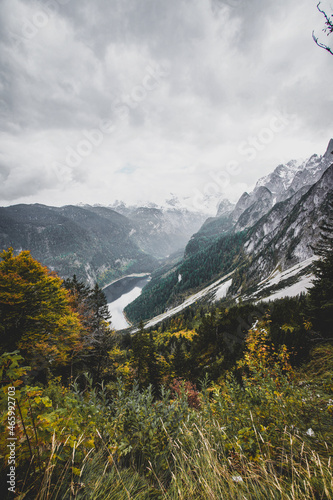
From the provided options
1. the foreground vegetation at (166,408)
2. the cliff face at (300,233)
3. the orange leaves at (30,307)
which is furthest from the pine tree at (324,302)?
the cliff face at (300,233)

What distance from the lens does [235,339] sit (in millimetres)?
20641

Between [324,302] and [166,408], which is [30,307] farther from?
[324,302]

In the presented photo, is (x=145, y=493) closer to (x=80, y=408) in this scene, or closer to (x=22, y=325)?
(x=80, y=408)

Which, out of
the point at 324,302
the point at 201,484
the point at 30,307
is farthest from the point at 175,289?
the point at 201,484

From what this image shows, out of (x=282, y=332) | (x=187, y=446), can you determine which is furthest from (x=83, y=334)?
(x=187, y=446)

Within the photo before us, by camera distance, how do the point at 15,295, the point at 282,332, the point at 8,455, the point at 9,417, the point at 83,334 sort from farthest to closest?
1. the point at 83,334
2. the point at 282,332
3. the point at 15,295
4. the point at 9,417
5. the point at 8,455

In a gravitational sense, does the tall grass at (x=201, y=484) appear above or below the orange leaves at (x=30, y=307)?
below

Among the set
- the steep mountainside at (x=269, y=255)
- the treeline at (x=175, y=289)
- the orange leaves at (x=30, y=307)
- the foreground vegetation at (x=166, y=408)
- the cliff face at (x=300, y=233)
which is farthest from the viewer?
the treeline at (x=175, y=289)

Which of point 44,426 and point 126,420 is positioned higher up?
point 44,426

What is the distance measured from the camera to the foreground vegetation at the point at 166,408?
189 centimetres

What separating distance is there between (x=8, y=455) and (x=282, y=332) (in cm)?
1466

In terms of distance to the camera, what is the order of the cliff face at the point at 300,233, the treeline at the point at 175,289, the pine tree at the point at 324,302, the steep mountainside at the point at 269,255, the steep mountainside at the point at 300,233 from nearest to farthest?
the pine tree at the point at 324,302, the cliff face at the point at 300,233, the steep mountainside at the point at 300,233, the steep mountainside at the point at 269,255, the treeline at the point at 175,289

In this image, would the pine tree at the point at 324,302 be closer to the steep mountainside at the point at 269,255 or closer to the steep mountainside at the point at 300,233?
Result: the steep mountainside at the point at 269,255

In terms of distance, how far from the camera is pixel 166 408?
375 cm
